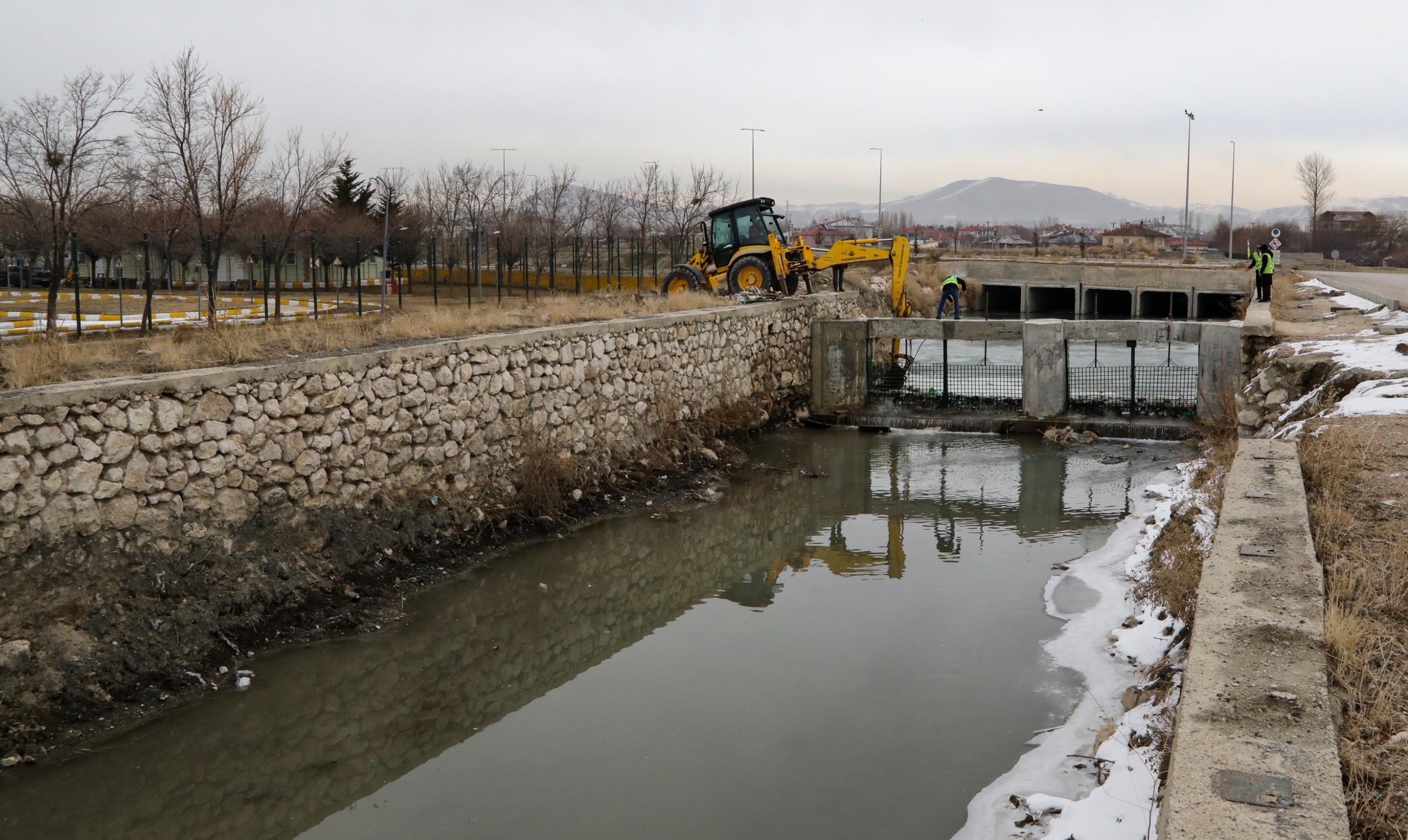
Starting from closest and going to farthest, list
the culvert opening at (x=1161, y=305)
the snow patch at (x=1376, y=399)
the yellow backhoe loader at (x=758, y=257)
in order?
1. the snow patch at (x=1376, y=399)
2. the yellow backhoe loader at (x=758, y=257)
3. the culvert opening at (x=1161, y=305)

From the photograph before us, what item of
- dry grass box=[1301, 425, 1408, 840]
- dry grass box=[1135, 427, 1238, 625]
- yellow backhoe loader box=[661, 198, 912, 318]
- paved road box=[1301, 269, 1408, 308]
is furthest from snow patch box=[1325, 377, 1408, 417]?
yellow backhoe loader box=[661, 198, 912, 318]

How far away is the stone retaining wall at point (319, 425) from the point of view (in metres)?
7.86

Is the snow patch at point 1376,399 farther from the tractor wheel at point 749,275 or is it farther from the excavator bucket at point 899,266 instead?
the tractor wheel at point 749,275

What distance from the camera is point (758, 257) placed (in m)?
23.8

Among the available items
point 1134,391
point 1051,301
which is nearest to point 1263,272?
point 1134,391

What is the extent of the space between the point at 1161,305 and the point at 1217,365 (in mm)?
31592

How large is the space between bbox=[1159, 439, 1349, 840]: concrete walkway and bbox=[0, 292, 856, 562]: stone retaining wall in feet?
24.8

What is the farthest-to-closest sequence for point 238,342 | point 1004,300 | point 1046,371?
point 1004,300, point 1046,371, point 238,342

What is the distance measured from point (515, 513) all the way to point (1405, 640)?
9064 mm

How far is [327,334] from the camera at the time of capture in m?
11.9

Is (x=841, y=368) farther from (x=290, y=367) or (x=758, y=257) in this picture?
(x=290, y=367)

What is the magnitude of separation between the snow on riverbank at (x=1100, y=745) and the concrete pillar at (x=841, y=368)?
11.0 m

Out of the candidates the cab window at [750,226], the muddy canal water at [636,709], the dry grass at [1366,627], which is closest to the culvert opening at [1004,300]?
the cab window at [750,226]

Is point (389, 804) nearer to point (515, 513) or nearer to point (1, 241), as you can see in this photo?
point (515, 513)
